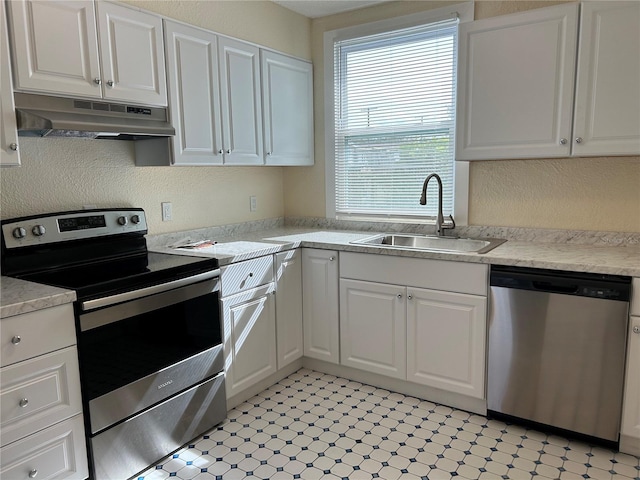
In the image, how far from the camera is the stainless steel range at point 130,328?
1.85m

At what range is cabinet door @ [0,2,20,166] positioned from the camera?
176 cm

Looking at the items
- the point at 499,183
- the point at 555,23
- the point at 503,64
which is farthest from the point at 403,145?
the point at 555,23

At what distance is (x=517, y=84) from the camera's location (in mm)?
2445

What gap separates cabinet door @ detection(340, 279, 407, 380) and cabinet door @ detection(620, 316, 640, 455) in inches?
42.2

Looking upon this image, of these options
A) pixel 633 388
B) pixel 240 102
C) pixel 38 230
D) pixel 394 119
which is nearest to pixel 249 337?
pixel 38 230

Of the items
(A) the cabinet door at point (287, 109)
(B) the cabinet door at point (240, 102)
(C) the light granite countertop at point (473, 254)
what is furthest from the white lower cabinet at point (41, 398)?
(A) the cabinet door at point (287, 109)

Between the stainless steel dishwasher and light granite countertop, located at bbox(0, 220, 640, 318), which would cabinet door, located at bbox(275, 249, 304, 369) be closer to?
light granite countertop, located at bbox(0, 220, 640, 318)

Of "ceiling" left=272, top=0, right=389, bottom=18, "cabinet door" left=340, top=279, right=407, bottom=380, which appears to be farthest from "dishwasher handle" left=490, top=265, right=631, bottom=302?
"ceiling" left=272, top=0, right=389, bottom=18

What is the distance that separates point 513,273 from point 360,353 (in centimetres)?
106

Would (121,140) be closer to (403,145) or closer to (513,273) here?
(403,145)

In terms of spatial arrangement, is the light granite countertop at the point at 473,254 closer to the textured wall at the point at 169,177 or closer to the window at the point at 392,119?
the textured wall at the point at 169,177

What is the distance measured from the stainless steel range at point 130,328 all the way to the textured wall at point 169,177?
135 millimetres

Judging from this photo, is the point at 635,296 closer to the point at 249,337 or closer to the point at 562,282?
the point at 562,282

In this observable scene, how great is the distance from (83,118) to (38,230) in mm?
568
